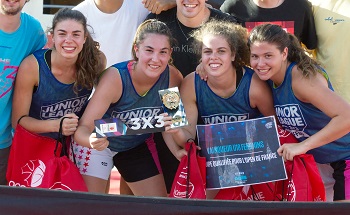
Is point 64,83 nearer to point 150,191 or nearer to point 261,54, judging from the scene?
point 150,191

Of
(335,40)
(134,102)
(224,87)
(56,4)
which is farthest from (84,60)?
(56,4)

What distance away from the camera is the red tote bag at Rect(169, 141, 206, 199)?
11.4 feet

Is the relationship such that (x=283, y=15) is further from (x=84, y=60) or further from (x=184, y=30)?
(x=84, y=60)

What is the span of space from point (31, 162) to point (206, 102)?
1.14 meters

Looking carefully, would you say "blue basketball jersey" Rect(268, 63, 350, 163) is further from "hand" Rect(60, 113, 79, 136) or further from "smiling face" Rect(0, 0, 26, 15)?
"smiling face" Rect(0, 0, 26, 15)

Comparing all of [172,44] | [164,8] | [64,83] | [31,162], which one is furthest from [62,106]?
[164,8]

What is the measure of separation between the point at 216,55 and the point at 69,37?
910mm

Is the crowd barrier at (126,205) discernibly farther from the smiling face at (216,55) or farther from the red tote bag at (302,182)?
the smiling face at (216,55)

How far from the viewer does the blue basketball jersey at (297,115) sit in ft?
11.6

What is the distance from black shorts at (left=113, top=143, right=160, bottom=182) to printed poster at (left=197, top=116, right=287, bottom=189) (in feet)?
2.06

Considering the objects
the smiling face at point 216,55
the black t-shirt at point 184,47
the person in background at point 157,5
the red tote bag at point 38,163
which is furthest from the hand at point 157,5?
the red tote bag at point 38,163

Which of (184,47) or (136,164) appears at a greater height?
(184,47)

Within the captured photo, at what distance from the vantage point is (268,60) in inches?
140

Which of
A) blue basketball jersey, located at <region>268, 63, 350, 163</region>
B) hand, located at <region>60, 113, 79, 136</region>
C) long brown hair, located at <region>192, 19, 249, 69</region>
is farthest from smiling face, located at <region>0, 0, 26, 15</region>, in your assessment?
blue basketball jersey, located at <region>268, 63, 350, 163</region>
